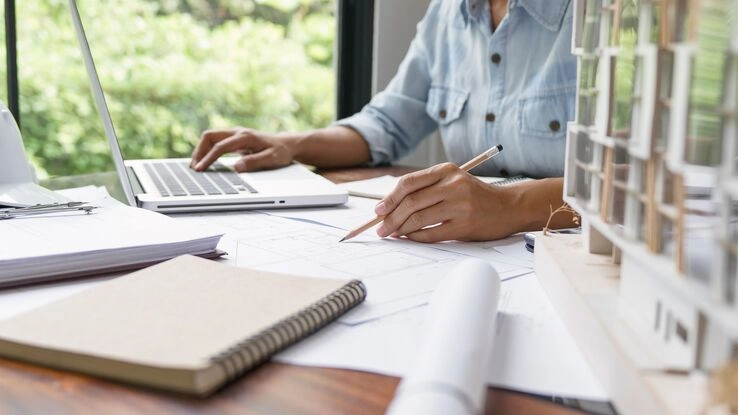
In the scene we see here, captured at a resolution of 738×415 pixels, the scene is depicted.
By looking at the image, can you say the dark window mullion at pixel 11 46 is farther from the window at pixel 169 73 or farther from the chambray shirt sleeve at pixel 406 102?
the window at pixel 169 73

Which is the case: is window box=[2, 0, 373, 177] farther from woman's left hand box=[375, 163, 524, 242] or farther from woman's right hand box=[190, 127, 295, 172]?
woman's left hand box=[375, 163, 524, 242]

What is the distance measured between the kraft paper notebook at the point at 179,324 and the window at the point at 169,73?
8.75 ft

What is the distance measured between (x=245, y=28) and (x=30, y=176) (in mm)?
2548

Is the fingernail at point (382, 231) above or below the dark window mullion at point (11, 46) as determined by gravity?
below

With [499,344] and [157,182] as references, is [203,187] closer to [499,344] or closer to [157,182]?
[157,182]

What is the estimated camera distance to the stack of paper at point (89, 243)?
0.68 m

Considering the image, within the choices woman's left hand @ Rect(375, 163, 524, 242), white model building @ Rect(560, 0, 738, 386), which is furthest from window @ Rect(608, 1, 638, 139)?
woman's left hand @ Rect(375, 163, 524, 242)

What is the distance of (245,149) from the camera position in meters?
1.45

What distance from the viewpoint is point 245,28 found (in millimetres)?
3543

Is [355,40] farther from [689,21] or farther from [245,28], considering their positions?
[689,21]

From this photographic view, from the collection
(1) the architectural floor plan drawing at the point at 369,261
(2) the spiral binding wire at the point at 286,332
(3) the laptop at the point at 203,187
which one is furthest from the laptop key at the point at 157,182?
(2) the spiral binding wire at the point at 286,332

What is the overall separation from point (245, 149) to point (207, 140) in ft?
0.24

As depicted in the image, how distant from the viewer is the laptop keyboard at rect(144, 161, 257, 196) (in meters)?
1.14

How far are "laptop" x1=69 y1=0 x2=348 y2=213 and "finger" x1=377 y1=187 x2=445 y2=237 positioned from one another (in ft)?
0.75
